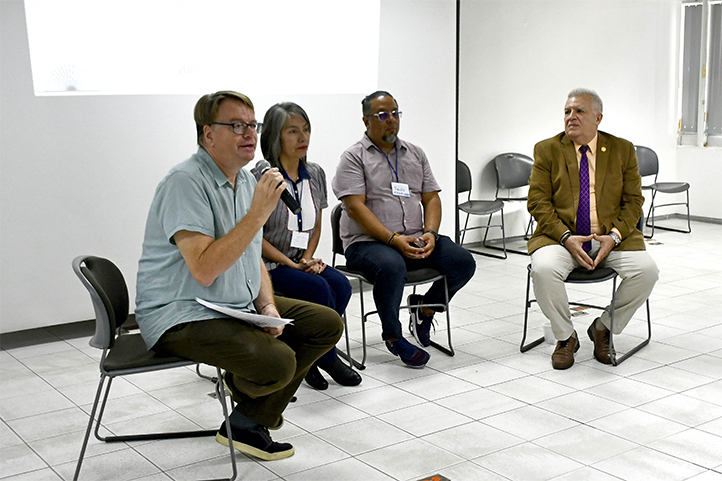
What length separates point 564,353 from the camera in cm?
390

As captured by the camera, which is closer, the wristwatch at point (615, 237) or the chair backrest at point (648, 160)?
the wristwatch at point (615, 237)

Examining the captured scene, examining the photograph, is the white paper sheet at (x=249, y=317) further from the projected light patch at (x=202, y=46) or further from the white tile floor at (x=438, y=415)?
the projected light patch at (x=202, y=46)

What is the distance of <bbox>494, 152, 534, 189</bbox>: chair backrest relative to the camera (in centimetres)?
712

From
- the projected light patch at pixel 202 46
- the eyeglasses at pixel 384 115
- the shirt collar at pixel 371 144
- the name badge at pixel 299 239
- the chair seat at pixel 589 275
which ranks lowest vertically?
the chair seat at pixel 589 275

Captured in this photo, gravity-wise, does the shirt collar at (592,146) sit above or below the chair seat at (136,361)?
above

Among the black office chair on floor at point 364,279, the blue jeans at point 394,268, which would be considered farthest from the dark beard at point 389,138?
the blue jeans at point 394,268

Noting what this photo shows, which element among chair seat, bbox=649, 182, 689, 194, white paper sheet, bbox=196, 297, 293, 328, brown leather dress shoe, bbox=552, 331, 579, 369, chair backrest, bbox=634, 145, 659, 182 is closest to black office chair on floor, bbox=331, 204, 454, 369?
brown leather dress shoe, bbox=552, 331, 579, 369

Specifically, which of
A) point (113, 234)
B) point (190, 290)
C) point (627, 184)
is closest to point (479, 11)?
point (627, 184)

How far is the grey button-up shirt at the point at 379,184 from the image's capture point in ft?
13.2

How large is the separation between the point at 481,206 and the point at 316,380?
3.39 m

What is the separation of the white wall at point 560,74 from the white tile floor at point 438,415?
2.93 meters

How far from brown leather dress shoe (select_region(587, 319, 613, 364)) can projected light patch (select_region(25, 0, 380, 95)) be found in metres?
2.34

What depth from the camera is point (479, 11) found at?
6.94 metres

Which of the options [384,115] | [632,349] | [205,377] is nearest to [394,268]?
[384,115]
